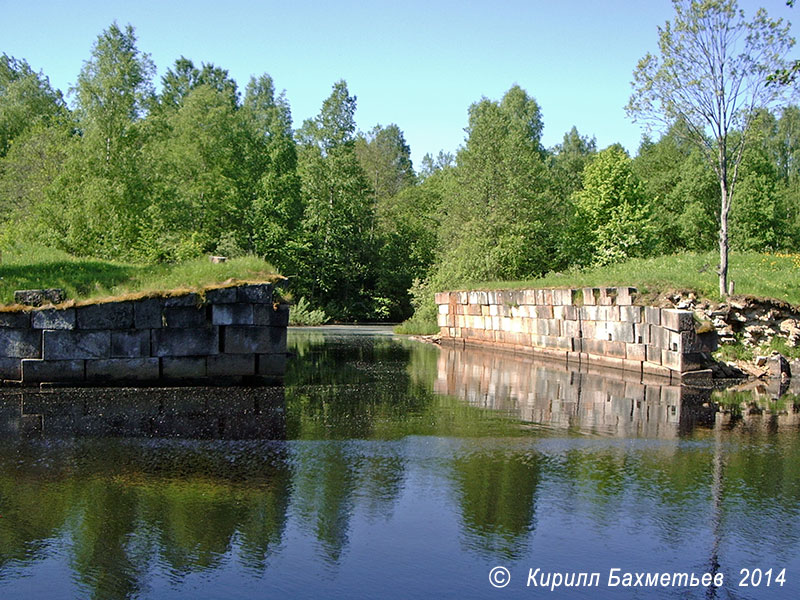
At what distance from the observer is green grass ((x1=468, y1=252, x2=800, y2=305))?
19781 millimetres

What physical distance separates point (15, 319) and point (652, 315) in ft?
44.5

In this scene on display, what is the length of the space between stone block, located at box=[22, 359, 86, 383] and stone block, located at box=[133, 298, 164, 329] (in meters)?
1.28

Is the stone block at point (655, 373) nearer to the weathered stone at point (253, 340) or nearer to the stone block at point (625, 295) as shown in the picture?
the stone block at point (625, 295)

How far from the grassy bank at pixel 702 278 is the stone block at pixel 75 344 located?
1280 centimetres

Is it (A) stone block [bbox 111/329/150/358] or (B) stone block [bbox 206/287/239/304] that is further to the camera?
(B) stone block [bbox 206/287/239/304]

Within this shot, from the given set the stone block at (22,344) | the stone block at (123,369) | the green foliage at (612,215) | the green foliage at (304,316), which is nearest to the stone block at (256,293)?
the stone block at (123,369)

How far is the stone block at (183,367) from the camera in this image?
50.5 ft

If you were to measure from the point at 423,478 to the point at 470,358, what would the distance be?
53.2ft

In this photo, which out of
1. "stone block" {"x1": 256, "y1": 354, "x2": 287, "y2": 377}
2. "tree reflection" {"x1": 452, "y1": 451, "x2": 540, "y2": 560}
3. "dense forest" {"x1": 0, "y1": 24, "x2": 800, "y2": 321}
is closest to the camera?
"tree reflection" {"x1": 452, "y1": 451, "x2": 540, "y2": 560}

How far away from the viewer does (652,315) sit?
1847cm

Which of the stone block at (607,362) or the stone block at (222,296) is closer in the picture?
the stone block at (222,296)

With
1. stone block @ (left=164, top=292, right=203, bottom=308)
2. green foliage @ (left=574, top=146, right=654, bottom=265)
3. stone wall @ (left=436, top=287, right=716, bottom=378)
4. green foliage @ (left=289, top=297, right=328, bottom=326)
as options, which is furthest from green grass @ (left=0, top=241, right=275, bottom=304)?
green foliage @ (left=574, top=146, right=654, bottom=265)

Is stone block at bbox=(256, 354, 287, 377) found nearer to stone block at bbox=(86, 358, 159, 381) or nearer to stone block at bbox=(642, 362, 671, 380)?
stone block at bbox=(86, 358, 159, 381)

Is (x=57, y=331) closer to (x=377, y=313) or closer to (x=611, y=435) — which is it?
(x=611, y=435)
